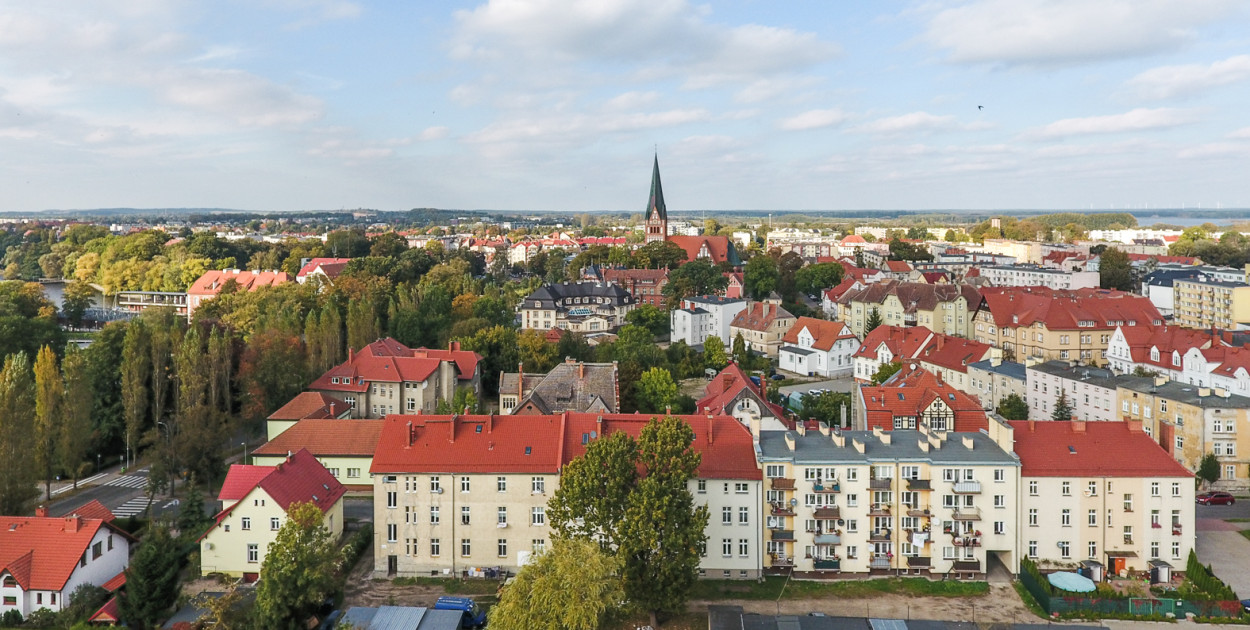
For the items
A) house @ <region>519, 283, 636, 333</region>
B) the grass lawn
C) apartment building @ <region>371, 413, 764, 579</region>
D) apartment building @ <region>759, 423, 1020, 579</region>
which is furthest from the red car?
house @ <region>519, 283, 636, 333</region>

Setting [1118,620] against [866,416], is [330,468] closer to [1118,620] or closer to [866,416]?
[866,416]

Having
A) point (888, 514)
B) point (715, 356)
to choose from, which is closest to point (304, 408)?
point (888, 514)

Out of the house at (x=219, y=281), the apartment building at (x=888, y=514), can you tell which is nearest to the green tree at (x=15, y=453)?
the apartment building at (x=888, y=514)

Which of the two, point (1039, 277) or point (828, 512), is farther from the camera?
point (1039, 277)

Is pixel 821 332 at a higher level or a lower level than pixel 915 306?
lower

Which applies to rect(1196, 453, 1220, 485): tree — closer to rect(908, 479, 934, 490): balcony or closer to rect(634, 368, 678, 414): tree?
rect(908, 479, 934, 490): balcony

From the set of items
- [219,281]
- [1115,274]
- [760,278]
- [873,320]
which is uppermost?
[219,281]

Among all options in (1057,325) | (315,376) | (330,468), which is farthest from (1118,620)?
(315,376)

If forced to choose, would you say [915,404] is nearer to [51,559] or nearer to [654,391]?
[654,391]

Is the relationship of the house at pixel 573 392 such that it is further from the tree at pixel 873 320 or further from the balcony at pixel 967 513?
the tree at pixel 873 320

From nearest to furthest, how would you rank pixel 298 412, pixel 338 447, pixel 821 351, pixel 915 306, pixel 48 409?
1. pixel 48 409
2. pixel 338 447
3. pixel 298 412
4. pixel 821 351
5. pixel 915 306
